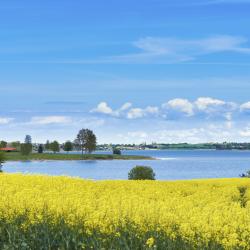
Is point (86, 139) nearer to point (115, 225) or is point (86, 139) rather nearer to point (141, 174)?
point (141, 174)

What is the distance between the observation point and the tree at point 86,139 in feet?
598

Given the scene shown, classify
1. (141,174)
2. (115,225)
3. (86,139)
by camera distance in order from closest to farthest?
(115,225) < (141,174) < (86,139)

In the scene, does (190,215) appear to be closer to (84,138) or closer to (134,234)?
(134,234)

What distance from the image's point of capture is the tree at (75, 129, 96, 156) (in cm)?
18224

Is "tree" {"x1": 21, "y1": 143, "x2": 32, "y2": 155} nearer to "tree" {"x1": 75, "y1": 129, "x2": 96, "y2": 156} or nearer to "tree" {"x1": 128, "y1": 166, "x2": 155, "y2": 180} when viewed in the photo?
"tree" {"x1": 75, "y1": 129, "x2": 96, "y2": 156}

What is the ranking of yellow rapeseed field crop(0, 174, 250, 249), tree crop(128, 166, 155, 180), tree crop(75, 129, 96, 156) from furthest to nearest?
tree crop(75, 129, 96, 156) < tree crop(128, 166, 155, 180) < yellow rapeseed field crop(0, 174, 250, 249)

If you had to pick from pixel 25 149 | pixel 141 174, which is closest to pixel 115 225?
pixel 141 174

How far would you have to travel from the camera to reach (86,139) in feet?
599

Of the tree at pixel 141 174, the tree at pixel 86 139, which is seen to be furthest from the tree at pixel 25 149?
the tree at pixel 141 174

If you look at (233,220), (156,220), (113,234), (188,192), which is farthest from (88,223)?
(188,192)

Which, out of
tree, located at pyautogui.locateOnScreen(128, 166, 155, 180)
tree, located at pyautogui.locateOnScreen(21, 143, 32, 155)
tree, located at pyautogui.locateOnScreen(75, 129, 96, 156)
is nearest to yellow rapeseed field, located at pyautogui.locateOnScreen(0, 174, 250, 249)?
tree, located at pyautogui.locateOnScreen(128, 166, 155, 180)

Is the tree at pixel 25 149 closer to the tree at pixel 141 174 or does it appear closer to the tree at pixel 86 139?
the tree at pixel 86 139

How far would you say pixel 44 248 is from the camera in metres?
11.7

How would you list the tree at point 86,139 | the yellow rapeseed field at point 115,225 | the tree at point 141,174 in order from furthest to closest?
the tree at point 86,139 → the tree at point 141,174 → the yellow rapeseed field at point 115,225
